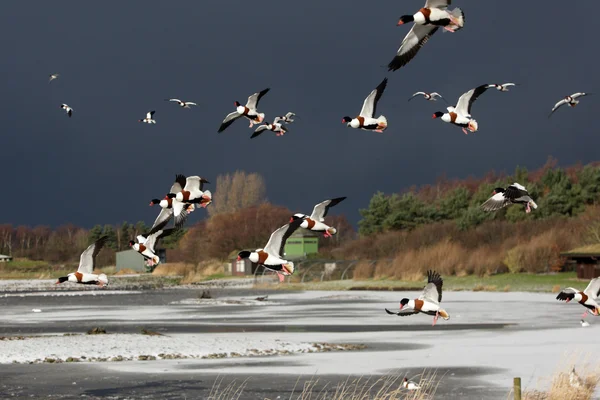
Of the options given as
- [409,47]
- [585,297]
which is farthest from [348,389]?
[409,47]

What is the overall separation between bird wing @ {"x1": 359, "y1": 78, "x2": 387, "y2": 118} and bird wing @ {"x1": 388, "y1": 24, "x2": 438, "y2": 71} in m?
1.66

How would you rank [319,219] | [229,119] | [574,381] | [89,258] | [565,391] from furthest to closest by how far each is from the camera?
[229,119]
[574,381]
[565,391]
[89,258]
[319,219]

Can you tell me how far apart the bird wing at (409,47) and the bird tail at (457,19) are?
0.98 m

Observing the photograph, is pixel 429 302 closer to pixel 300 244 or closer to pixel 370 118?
pixel 370 118

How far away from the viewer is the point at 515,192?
16.8 metres

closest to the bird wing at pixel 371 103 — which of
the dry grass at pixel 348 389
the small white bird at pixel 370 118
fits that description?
the small white bird at pixel 370 118

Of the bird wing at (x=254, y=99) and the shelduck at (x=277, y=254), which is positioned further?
the bird wing at (x=254, y=99)

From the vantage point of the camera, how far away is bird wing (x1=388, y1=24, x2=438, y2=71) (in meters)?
15.4

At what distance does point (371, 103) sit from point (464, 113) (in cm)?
174

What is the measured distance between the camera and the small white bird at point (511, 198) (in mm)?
16328

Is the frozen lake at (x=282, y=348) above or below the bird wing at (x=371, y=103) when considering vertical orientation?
below

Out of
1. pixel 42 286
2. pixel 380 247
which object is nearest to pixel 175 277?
pixel 42 286

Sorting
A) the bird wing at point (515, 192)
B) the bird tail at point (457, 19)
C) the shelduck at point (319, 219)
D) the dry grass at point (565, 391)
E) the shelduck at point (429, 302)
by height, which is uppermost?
the bird tail at point (457, 19)

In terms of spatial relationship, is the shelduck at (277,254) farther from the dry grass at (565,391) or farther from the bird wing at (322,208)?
the dry grass at (565,391)
